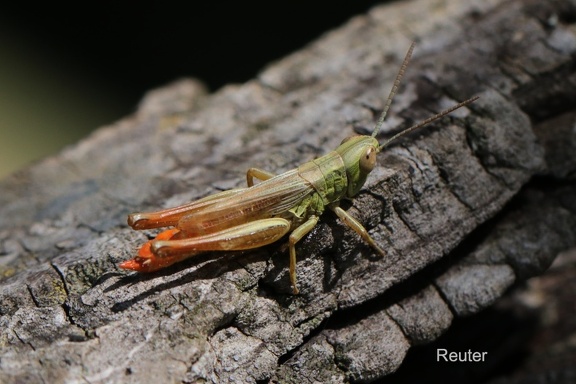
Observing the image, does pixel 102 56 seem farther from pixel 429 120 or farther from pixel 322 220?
pixel 429 120

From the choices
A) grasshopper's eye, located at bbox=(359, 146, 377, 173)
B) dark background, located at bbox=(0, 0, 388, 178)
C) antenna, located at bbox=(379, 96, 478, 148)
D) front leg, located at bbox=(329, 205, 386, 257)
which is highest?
dark background, located at bbox=(0, 0, 388, 178)

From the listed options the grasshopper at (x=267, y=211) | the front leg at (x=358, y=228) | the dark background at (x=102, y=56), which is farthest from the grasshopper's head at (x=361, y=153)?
the dark background at (x=102, y=56)

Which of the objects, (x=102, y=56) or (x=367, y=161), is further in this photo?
(x=102, y=56)

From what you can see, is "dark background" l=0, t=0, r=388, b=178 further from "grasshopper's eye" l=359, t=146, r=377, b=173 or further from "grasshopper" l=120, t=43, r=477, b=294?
"grasshopper's eye" l=359, t=146, r=377, b=173

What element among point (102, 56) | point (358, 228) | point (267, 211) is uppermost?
point (102, 56)

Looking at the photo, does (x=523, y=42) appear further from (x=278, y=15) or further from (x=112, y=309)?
(x=278, y=15)

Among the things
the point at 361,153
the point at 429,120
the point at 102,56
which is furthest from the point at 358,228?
the point at 102,56

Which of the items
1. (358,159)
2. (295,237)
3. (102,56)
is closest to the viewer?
(295,237)

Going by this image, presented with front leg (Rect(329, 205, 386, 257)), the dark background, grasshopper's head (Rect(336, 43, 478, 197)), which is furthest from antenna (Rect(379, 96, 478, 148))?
the dark background
